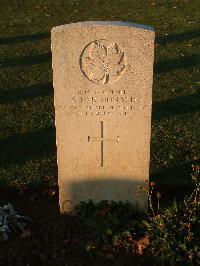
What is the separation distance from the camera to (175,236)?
443 cm

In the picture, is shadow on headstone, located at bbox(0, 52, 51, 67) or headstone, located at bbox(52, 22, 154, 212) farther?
shadow on headstone, located at bbox(0, 52, 51, 67)

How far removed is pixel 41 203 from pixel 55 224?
440 millimetres

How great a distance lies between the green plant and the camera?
4312 mm

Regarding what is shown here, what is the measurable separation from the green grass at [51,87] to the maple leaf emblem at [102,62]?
1.92 m

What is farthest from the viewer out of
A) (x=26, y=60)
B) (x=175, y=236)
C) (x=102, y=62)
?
(x=26, y=60)

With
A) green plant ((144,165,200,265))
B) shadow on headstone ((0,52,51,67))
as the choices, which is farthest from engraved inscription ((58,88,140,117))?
shadow on headstone ((0,52,51,67))

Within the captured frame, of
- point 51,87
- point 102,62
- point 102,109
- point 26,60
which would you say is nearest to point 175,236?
point 102,109

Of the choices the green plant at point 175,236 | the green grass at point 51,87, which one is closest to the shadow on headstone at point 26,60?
the green grass at point 51,87

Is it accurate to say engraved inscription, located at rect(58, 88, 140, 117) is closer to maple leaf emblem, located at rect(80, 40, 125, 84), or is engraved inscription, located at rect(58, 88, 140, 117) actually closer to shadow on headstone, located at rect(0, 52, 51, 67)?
maple leaf emblem, located at rect(80, 40, 125, 84)

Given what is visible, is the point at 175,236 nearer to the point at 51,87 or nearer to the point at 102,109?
Result: the point at 102,109

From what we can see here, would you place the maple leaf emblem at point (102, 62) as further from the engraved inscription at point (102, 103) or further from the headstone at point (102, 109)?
the engraved inscription at point (102, 103)

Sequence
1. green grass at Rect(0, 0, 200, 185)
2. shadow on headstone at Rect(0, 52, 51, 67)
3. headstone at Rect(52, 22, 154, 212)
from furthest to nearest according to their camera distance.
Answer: shadow on headstone at Rect(0, 52, 51, 67)
green grass at Rect(0, 0, 200, 185)
headstone at Rect(52, 22, 154, 212)

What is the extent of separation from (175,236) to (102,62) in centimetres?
174

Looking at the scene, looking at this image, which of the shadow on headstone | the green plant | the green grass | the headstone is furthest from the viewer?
the shadow on headstone
